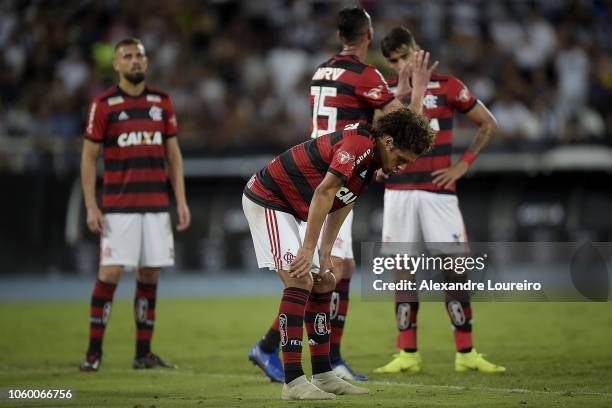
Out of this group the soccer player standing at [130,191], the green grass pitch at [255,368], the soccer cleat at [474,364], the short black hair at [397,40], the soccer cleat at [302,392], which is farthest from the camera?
the soccer player standing at [130,191]

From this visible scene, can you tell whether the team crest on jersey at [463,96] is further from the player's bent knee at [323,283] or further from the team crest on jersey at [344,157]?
the team crest on jersey at [344,157]

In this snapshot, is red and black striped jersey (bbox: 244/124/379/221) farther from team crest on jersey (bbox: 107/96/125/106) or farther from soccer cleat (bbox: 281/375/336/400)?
team crest on jersey (bbox: 107/96/125/106)

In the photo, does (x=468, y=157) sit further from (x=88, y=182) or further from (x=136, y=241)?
(x=88, y=182)

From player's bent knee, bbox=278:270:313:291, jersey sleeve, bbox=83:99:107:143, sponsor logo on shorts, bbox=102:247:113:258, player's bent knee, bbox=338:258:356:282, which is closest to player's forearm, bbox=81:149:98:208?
jersey sleeve, bbox=83:99:107:143

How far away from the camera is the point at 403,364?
9.17 m

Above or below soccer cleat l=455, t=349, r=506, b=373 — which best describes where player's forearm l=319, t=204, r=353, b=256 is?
above

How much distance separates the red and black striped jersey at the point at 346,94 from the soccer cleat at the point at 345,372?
1749 millimetres

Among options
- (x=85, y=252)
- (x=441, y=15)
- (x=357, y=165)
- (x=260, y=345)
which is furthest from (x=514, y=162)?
(x=357, y=165)

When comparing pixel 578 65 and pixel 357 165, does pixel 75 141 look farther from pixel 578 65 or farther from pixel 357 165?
pixel 357 165

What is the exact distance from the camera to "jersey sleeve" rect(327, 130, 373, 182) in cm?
697

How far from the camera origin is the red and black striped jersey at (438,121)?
30.8 feet

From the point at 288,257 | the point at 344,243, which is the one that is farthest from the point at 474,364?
the point at 288,257

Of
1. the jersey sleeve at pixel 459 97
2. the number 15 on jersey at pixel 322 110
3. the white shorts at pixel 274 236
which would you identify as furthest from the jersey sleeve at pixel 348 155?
the jersey sleeve at pixel 459 97

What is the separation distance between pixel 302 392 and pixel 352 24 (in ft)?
9.92
